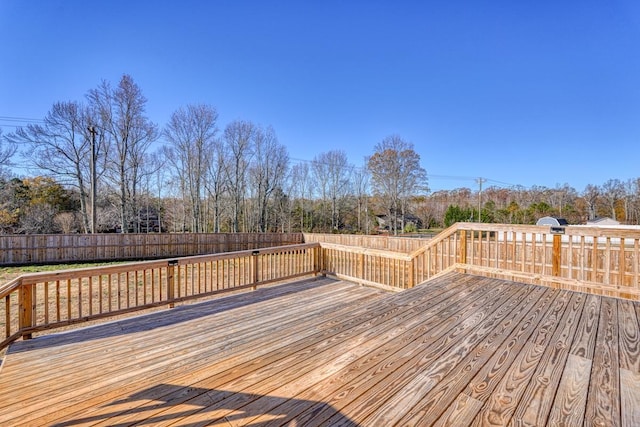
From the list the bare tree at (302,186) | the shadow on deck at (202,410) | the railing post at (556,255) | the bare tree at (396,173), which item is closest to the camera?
the shadow on deck at (202,410)

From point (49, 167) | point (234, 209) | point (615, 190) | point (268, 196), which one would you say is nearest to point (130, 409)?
point (49, 167)

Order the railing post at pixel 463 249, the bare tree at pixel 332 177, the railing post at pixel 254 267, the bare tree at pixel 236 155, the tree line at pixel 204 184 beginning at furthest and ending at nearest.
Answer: the bare tree at pixel 332 177
the bare tree at pixel 236 155
the tree line at pixel 204 184
the railing post at pixel 254 267
the railing post at pixel 463 249

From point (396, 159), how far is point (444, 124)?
16.9ft

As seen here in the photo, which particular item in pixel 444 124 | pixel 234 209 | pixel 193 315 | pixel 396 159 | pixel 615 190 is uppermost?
pixel 444 124

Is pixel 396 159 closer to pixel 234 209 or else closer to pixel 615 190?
pixel 234 209

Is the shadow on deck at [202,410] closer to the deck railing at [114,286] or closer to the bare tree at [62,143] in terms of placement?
the deck railing at [114,286]

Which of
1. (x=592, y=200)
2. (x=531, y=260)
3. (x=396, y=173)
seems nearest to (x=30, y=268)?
(x=531, y=260)

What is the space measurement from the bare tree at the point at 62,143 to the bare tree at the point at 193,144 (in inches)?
181

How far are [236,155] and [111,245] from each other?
11461 millimetres

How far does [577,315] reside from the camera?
2.89m

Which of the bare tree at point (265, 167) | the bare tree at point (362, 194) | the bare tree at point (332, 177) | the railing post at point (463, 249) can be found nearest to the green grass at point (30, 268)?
the bare tree at point (265, 167)

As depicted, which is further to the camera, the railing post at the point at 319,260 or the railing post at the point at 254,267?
the railing post at the point at 319,260

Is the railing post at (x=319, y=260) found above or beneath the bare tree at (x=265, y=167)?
beneath

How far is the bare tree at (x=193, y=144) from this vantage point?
19.2 m
